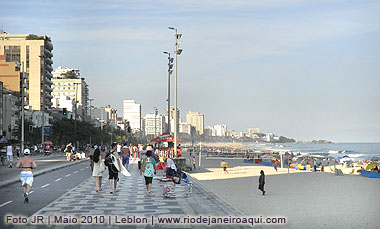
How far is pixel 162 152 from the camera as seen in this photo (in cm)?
4909

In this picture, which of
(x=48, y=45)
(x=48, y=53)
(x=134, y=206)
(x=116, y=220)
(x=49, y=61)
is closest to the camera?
(x=116, y=220)

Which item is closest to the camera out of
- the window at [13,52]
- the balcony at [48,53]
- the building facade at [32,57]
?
the building facade at [32,57]

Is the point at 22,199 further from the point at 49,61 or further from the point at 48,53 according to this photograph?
the point at 49,61

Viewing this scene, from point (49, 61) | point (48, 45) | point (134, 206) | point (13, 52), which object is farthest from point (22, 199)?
point (49, 61)

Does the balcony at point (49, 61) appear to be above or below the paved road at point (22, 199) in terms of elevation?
above

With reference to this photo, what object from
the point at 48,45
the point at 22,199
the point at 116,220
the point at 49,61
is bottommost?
the point at 22,199

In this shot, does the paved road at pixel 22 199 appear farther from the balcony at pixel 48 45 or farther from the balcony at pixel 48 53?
the balcony at pixel 48 45

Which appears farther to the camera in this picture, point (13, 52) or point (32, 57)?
point (13, 52)

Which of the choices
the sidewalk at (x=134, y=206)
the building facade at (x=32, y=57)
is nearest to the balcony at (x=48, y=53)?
the building facade at (x=32, y=57)

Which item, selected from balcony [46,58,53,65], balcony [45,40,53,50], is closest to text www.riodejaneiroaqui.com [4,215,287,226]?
balcony [45,40,53,50]

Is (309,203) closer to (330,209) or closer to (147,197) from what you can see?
(330,209)

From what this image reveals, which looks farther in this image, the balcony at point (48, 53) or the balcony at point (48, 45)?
the balcony at point (48, 45)

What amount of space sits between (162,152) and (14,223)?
37202 mm

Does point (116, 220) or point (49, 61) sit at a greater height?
point (49, 61)
